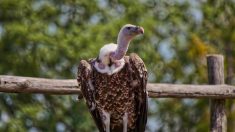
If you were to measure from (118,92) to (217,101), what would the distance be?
1.27m

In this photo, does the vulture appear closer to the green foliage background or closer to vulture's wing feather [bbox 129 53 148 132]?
vulture's wing feather [bbox 129 53 148 132]

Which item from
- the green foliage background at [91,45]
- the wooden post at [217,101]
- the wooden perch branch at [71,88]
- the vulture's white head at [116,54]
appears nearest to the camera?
the vulture's white head at [116,54]

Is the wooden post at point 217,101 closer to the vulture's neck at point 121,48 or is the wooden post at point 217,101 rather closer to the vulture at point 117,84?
the vulture at point 117,84

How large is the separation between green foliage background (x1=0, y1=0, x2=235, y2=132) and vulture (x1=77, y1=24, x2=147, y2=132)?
455cm

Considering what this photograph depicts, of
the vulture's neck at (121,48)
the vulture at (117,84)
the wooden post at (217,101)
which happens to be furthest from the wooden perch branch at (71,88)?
the vulture's neck at (121,48)

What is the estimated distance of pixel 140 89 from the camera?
5004 mm

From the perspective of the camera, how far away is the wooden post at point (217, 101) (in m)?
6.00

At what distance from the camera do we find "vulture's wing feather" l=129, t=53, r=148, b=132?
4941mm

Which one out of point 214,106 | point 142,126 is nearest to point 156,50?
point 214,106

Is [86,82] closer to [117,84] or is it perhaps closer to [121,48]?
[117,84]

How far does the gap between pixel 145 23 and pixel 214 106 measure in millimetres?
5300

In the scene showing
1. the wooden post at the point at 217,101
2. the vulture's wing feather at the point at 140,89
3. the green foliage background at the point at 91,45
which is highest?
the vulture's wing feather at the point at 140,89

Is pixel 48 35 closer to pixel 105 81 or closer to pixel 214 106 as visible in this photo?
pixel 214 106

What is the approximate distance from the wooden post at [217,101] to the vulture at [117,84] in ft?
3.39
